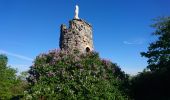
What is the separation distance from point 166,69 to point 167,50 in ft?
5.90

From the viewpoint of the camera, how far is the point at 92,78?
49.7 ft

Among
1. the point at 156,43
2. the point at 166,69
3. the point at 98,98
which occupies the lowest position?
the point at 98,98

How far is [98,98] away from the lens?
14305mm

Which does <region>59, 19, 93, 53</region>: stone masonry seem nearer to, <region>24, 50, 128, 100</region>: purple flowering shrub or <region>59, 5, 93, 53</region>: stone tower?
<region>59, 5, 93, 53</region>: stone tower

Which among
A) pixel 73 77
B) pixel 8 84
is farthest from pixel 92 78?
pixel 8 84

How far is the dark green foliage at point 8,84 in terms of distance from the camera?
32688 millimetres

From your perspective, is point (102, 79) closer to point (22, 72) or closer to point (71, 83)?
point (71, 83)

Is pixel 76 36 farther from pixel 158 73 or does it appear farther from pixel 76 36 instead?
pixel 158 73

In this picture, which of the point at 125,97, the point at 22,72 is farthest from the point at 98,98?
the point at 22,72

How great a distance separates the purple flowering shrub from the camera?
48.0 ft

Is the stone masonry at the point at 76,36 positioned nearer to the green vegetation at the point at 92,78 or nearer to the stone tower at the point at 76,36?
the stone tower at the point at 76,36

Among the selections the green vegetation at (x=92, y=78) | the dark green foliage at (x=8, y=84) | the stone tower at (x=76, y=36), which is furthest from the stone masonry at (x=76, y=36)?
the dark green foliage at (x=8, y=84)

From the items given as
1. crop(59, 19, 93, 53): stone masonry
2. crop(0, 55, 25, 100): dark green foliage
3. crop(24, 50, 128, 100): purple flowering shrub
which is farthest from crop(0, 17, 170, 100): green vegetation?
crop(0, 55, 25, 100): dark green foliage

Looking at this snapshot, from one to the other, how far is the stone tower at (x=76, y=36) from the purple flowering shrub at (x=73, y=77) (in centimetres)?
255
